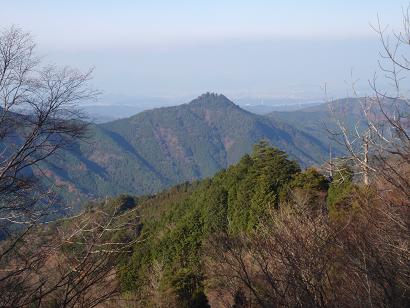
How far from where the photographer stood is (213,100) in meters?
170

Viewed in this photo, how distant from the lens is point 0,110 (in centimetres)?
504

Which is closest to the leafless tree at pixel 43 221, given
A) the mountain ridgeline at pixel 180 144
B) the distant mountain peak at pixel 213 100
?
the mountain ridgeline at pixel 180 144

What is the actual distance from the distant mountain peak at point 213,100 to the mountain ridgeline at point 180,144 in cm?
6

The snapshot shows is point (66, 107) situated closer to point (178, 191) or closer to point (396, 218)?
point (396, 218)

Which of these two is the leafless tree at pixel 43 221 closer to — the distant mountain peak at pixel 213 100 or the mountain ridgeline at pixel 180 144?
the mountain ridgeline at pixel 180 144

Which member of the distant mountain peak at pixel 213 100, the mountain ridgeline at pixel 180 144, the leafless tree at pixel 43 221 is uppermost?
the leafless tree at pixel 43 221

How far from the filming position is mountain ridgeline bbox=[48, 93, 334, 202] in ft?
390

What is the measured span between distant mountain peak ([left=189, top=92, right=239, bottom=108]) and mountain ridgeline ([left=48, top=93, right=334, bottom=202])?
0.20 ft

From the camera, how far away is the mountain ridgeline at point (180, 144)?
390 feet

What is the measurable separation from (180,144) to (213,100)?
27.0 metres

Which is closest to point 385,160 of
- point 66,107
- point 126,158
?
point 66,107

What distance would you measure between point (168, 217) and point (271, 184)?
36.3 ft

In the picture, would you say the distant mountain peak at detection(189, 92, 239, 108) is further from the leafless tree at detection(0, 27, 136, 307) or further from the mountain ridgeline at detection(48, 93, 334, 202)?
the leafless tree at detection(0, 27, 136, 307)

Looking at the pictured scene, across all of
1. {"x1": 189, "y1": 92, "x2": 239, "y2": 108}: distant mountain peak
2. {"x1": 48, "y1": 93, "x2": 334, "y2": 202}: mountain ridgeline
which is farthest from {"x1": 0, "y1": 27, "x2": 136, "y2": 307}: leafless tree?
{"x1": 189, "y1": 92, "x2": 239, "y2": 108}: distant mountain peak
